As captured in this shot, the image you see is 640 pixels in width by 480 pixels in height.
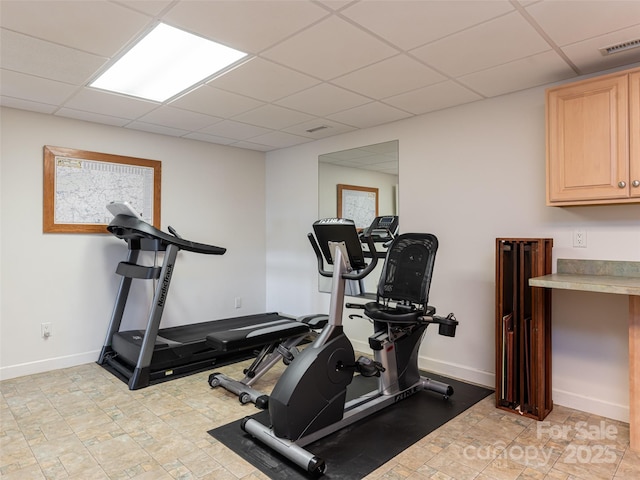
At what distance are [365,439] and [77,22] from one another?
9.44ft

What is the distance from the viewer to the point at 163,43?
8.18ft

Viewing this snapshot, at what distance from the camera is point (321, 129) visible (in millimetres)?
4258

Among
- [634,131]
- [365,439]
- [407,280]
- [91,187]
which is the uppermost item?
[634,131]

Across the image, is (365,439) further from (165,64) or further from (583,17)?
(165,64)

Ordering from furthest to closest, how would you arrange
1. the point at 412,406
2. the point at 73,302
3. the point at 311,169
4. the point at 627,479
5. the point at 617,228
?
the point at 311,169
the point at 73,302
the point at 412,406
the point at 617,228
the point at 627,479

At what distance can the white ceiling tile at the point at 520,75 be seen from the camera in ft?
8.41

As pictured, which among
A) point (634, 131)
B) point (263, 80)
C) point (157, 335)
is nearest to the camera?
point (634, 131)

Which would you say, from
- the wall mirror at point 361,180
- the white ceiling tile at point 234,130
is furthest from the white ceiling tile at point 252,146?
the wall mirror at point 361,180

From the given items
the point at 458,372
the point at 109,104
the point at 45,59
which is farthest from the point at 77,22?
the point at 458,372

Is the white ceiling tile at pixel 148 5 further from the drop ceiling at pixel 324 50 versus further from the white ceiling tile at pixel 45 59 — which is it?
the white ceiling tile at pixel 45 59

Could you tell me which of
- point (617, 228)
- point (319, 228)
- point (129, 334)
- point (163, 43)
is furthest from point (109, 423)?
point (617, 228)

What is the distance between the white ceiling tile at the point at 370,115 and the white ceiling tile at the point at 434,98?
12 centimetres

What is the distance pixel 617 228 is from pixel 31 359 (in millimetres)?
4889

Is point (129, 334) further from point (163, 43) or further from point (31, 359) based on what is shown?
point (163, 43)
